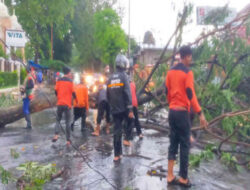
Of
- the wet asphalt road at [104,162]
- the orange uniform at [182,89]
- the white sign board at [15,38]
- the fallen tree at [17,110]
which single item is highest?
the white sign board at [15,38]

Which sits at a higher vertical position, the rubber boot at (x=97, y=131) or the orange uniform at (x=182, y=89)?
the orange uniform at (x=182, y=89)

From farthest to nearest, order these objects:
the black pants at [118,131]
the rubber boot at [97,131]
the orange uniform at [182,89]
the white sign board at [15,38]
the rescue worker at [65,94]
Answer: the white sign board at [15,38] → the rubber boot at [97,131] → the rescue worker at [65,94] → the black pants at [118,131] → the orange uniform at [182,89]

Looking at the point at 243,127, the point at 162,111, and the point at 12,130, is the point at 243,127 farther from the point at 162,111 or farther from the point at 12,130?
the point at 12,130

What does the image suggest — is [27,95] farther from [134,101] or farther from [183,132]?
[183,132]

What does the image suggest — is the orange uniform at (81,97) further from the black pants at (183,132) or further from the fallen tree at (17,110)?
the black pants at (183,132)

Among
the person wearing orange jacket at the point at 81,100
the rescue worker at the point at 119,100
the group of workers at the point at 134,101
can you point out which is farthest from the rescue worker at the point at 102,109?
the rescue worker at the point at 119,100

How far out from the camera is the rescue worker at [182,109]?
13.7 ft

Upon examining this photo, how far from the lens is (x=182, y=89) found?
4203mm

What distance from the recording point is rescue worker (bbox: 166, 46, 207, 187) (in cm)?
417

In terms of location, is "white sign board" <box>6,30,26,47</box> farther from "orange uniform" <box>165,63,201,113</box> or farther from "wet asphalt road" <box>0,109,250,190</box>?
"orange uniform" <box>165,63,201,113</box>

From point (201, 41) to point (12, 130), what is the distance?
565cm

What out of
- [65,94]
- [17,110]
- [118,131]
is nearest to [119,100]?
[118,131]

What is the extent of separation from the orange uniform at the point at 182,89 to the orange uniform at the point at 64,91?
3.22 m

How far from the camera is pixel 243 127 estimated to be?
18.7ft
